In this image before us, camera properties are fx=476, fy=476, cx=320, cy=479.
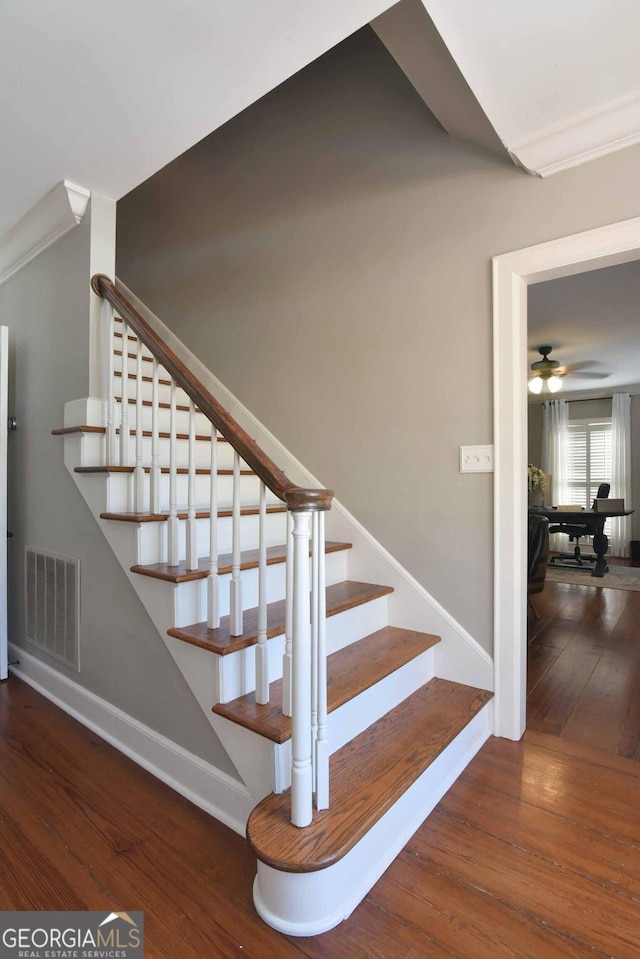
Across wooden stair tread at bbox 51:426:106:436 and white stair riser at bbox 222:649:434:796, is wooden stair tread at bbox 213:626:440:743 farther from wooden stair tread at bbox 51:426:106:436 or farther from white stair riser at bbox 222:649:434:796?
wooden stair tread at bbox 51:426:106:436

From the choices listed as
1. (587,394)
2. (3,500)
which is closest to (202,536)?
(3,500)

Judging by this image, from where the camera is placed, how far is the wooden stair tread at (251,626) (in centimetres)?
148

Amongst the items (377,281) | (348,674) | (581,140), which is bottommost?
(348,674)

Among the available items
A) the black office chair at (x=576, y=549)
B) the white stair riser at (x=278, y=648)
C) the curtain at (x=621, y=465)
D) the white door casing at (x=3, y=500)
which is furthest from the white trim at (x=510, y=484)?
the curtain at (x=621, y=465)

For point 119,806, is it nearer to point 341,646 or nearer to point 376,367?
point 341,646

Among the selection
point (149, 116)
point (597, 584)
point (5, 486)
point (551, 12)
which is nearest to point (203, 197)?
point (149, 116)

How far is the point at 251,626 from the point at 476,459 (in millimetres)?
1166

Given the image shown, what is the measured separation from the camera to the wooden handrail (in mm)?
1224

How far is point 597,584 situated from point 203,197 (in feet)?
17.5

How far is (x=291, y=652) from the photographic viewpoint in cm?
128

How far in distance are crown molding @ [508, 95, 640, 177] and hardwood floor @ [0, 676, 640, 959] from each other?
229 cm

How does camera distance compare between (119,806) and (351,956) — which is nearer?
(351,956)

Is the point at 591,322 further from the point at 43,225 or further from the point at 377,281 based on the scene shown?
the point at 43,225

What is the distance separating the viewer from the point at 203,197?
3.33 m
